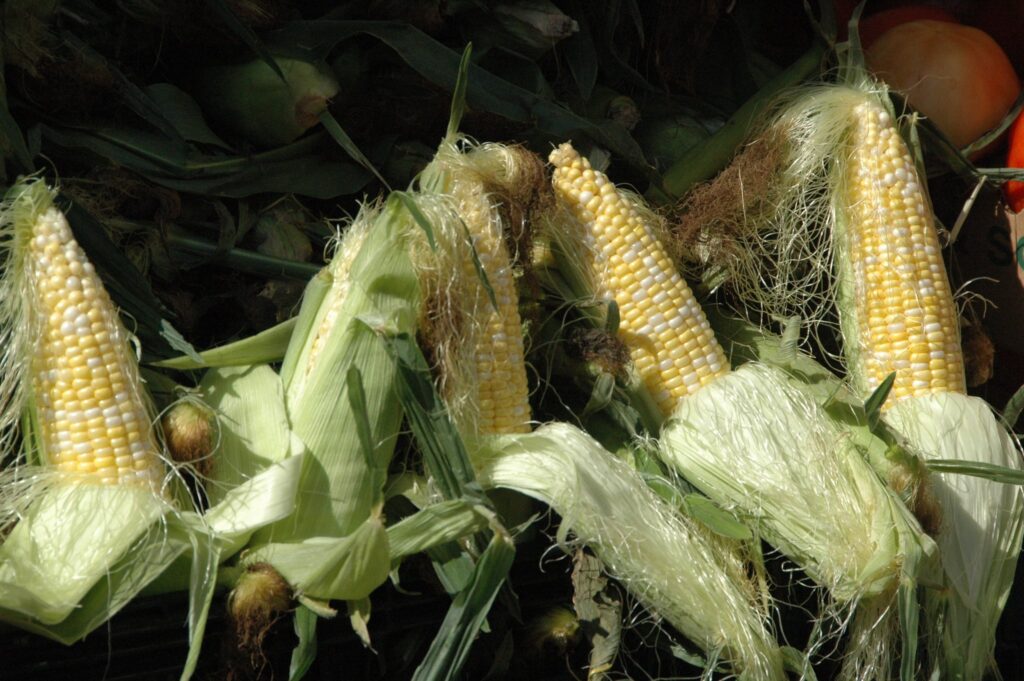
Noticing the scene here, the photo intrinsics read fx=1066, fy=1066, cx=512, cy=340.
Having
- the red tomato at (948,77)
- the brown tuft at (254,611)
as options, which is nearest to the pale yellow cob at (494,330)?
the brown tuft at (254,611)

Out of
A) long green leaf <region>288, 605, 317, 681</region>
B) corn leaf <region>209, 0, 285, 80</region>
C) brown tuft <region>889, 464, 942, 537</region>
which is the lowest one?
long green leaf <region>288, 605, 317, 681</region>

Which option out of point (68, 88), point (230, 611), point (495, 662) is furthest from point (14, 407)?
point (495, 662)

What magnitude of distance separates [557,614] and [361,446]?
0.35 m

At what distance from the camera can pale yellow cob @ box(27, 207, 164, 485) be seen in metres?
1.21

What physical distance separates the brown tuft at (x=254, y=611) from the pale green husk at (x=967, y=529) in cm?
87

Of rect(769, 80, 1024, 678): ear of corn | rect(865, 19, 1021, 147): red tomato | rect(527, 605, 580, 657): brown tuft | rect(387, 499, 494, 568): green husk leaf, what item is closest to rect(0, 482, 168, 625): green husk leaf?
rect(387, 499, 494, 568): green husk leaf

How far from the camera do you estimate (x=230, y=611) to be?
1.17m

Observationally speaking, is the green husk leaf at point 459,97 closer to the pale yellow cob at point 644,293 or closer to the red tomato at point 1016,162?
the pale yellow cob at point 644,293

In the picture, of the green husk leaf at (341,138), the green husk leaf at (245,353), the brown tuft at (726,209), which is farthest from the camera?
the brown tuft at (726,209)

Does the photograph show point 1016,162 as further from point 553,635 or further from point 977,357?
point 553,635

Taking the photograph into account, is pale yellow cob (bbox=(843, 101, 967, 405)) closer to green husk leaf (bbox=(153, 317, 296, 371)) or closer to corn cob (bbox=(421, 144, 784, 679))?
corn cob (bbox=(421, 144, 784, 679))

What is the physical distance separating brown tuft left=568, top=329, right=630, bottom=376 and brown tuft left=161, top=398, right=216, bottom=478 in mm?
510

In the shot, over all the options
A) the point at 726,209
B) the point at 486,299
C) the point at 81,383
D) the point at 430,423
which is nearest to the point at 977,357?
the point at 726,209

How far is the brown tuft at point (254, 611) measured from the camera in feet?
3.79
